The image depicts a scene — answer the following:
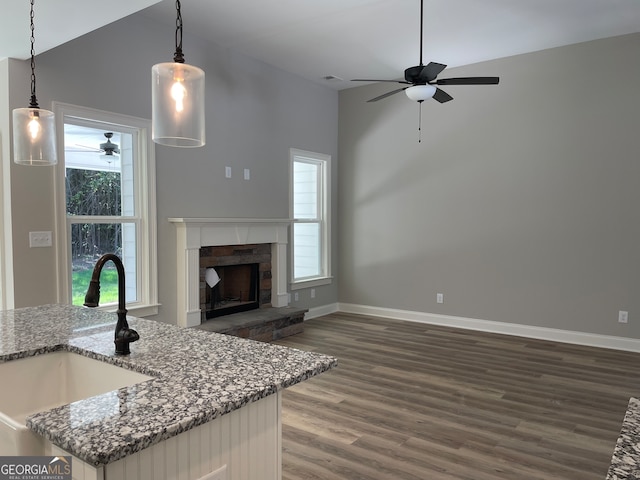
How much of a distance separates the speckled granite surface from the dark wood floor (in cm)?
163

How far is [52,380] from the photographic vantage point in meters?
1.64

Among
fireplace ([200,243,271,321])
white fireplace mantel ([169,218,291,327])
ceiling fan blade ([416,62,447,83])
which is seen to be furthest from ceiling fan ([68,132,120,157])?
ceiling fan blade ([416,62,447,83])

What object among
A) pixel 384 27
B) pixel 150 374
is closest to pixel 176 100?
pixel 150 374

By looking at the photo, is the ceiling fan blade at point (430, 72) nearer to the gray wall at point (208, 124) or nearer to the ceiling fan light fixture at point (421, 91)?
the ceiling fan light fixture at point (421, 91)

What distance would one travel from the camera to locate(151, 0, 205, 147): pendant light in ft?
4.81

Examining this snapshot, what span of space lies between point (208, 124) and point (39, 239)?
2.03 m

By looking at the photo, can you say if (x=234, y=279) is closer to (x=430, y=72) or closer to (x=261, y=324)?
(x=261, y=324)

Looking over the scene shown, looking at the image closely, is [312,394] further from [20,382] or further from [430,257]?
[430,257]

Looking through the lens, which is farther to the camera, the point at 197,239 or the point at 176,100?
the point at 197,239

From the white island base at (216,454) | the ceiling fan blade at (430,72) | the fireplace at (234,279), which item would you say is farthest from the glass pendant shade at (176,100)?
the fireplace at (234,279)

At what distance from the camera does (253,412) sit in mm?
1266

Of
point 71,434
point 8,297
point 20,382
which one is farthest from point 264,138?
point 71,434

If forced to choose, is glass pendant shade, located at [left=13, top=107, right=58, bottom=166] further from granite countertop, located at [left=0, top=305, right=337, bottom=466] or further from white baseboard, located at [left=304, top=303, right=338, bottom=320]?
white baseboard, located at [left=304, top=303, right=338, bottom=320]

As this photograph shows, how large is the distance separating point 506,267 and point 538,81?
217 cm
